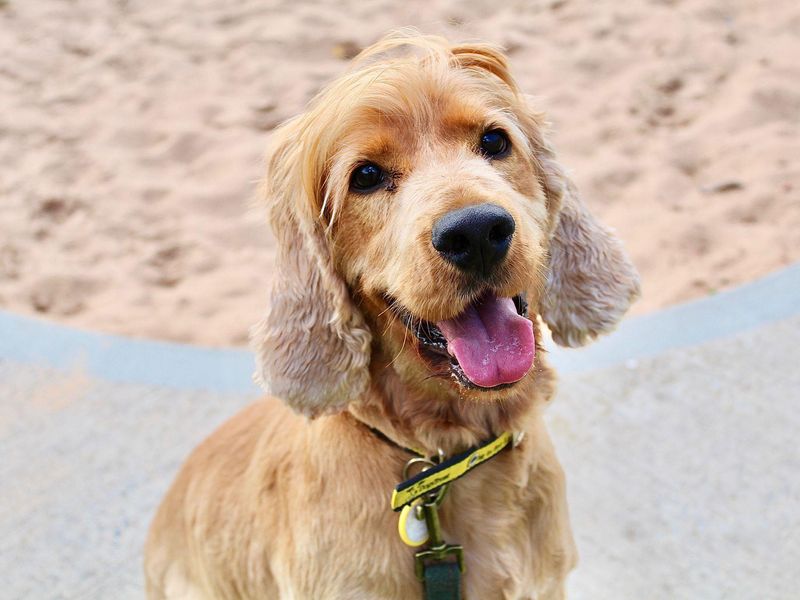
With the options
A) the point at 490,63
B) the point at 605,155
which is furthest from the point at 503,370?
the point at 605,155

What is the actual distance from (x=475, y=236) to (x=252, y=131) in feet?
13.7

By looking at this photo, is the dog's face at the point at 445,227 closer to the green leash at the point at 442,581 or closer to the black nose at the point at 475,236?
the black nose at the point at 475,236

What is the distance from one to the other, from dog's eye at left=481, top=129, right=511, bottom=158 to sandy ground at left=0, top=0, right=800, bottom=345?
211cm

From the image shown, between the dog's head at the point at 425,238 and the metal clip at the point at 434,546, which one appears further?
the metal clip at the point at 434,546

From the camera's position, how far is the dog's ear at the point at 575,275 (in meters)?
2.55

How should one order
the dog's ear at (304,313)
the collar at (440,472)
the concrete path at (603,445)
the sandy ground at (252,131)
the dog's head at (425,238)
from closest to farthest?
the dog's head at (425,238) → the collar at (440,472) → the dog's ear at (304,313) → the concrete path at (603,445) → the sandy ground at (252,131)

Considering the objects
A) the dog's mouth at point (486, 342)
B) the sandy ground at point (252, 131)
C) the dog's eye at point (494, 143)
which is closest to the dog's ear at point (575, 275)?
the dog's eye at point (494, 143)

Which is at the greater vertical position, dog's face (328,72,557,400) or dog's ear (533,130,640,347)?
dog's face (328,72,557,400)

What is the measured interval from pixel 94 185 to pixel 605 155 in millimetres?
3225

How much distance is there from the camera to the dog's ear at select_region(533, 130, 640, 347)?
2553 mm

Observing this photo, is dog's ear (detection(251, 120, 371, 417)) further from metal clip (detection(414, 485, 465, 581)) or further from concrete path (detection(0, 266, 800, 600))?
concrete path (detection(0, 266, 800, 600))

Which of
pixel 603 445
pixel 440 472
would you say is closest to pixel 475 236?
pixel 440 472

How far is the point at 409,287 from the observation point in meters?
2.11

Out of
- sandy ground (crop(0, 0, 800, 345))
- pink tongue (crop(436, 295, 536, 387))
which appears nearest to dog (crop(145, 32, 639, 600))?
pink tongue (crop(436, 295, 536, 387))
